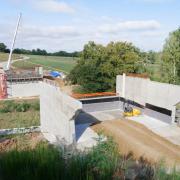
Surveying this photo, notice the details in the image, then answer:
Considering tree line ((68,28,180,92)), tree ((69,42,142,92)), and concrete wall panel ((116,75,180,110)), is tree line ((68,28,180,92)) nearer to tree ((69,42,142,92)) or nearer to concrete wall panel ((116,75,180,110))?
tree ((69,42,142,92))

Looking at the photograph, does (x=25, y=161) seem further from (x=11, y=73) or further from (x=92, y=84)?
(x=11, y=73)

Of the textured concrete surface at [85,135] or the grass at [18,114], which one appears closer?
the textured concrete surface at [85,135]

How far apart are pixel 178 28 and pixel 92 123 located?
1972 centimetres

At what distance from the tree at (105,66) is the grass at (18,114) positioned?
6.22m

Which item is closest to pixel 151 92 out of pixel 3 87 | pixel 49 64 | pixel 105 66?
pixel 105 66

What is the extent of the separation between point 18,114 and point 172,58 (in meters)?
18.5

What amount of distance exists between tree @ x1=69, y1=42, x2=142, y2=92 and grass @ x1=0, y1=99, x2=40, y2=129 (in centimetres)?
622

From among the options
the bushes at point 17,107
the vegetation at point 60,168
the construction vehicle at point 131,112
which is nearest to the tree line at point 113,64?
the bushes at point 17,107

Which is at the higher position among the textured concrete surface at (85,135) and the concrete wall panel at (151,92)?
the concrete wall panel at (151,92)

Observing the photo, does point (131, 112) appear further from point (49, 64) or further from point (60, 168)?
point (49, 64)

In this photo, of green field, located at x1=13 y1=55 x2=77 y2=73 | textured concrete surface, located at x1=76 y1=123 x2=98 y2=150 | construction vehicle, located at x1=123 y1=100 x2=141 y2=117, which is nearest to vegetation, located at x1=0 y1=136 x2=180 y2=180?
textured concrete surface, located at x1=76 y1=123 x2=98 y2=150

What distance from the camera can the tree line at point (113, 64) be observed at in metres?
31.5

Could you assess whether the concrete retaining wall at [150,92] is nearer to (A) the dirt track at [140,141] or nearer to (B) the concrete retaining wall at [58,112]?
(A) the dirt track at [140,141]

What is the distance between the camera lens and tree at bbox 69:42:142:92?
103 feet
